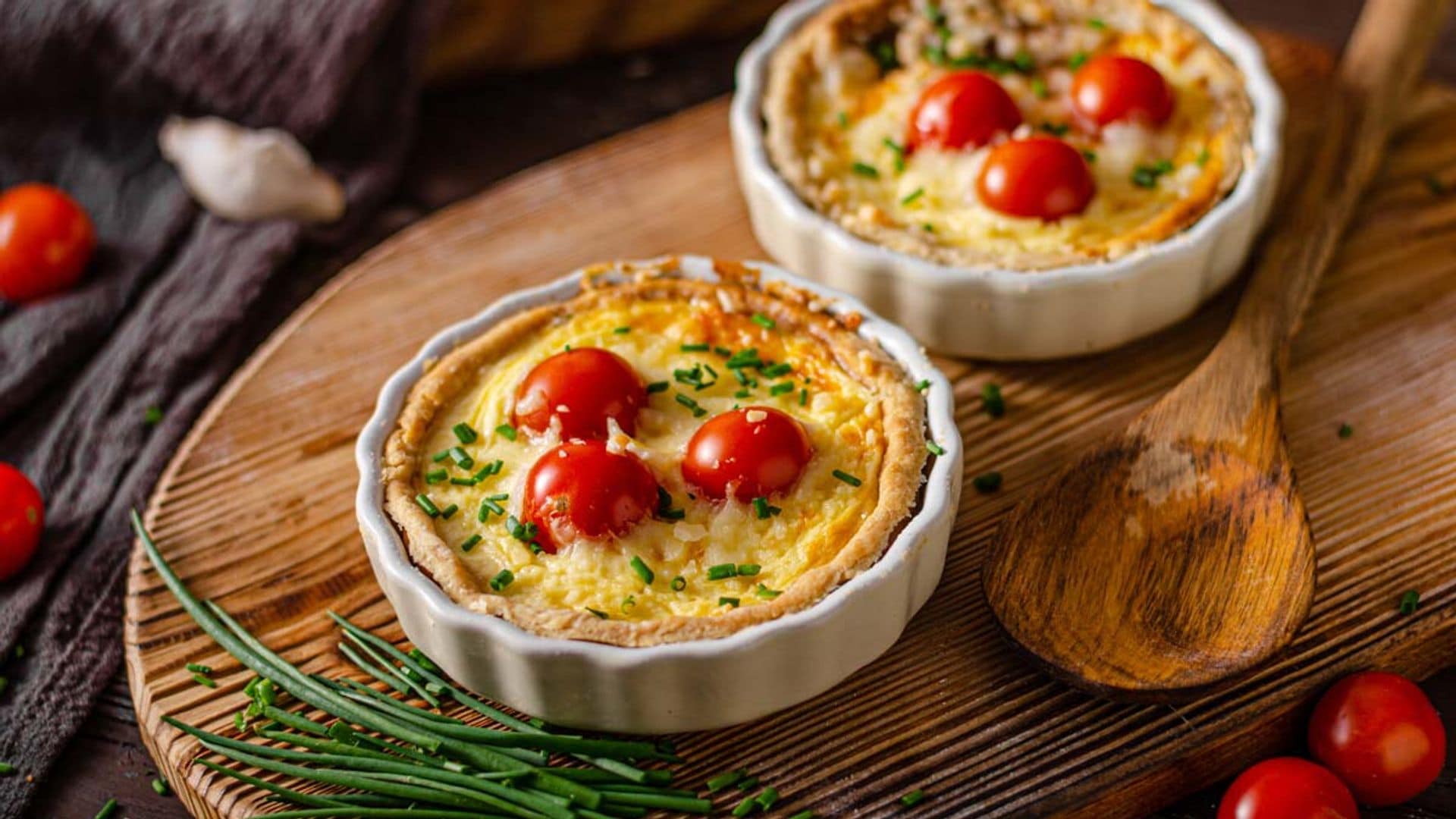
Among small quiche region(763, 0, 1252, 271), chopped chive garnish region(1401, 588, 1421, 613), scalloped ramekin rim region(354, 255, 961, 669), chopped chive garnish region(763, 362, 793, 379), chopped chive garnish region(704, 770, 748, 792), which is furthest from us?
small quiche region(763, 0, 1252, 271)

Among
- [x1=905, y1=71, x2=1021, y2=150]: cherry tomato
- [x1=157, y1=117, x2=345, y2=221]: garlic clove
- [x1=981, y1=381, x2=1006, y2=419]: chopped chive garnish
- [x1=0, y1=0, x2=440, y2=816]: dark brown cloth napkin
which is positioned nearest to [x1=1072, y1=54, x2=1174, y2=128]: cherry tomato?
[x1=905, y1=71, x2=1021, y2=150]: cherry tomato

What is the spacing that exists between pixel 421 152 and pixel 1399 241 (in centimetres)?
317

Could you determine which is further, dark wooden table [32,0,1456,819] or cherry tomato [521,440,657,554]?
dark wooden table [32,0,1456,819]

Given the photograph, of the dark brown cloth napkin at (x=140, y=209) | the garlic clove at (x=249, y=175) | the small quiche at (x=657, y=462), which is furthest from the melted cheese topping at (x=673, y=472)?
the garlic clove at (x=249, y=175)

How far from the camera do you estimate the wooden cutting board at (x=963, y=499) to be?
3188mm

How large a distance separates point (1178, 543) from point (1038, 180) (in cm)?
107

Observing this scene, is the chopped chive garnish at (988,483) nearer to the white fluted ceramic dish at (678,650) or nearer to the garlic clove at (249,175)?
the white fluted ceramic dish at (678,650)

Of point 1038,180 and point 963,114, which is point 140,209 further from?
point 1038,180

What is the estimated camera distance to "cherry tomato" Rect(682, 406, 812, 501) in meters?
3.25

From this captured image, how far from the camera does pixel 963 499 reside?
3783 mm

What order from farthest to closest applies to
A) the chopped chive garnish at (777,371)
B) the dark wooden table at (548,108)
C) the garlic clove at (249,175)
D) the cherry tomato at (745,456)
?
the dark wooden table at (548,108)
the garlic clove at (249,175)
the chopped chive garnish at (777,371)
the cherry tomato at (745,456)

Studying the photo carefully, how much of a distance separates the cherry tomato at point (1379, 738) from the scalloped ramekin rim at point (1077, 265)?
1.21 meters

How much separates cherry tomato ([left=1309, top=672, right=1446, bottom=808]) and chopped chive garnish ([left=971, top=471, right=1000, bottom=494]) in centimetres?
90

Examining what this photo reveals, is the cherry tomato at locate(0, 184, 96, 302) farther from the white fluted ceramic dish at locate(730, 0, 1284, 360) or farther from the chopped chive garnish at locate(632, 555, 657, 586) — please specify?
the chopped chive garnish at locate(632, 555, 657, 586)
